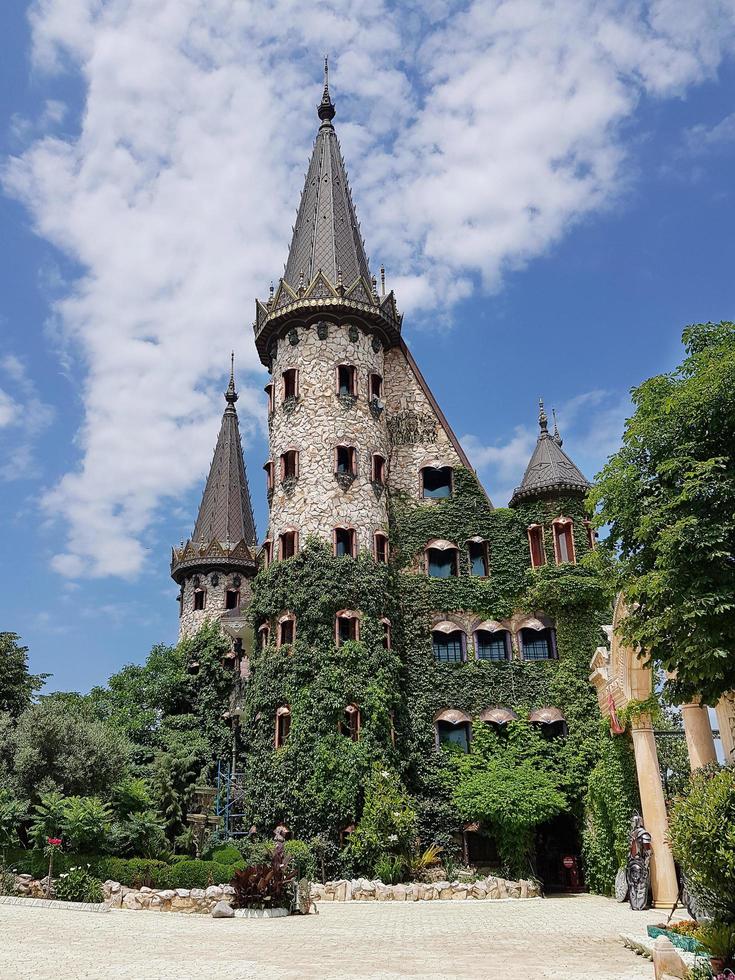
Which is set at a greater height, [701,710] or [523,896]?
[701,710]

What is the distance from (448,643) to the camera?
33500 millimetres

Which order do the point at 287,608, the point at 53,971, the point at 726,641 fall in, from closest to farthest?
the point at 53,971, the point at 726,641, the point at 287,608

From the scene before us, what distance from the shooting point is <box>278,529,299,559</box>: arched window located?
32.9 meters

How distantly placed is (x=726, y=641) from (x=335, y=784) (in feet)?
55.0

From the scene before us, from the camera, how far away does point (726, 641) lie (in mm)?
13984

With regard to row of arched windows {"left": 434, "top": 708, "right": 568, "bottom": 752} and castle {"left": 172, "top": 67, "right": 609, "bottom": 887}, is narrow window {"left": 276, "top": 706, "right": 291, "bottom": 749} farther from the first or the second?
row of arched windows {"left": 434, "top": 708, "right": 568, "bottom": 752}

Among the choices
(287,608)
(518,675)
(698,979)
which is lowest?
(698,979)

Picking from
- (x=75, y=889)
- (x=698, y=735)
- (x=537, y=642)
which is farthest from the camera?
(x=537, y=642)

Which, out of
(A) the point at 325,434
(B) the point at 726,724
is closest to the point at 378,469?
(A) the point at 325,434

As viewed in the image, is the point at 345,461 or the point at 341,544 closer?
the point at 341,544

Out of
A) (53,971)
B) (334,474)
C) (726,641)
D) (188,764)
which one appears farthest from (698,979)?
(188,764)

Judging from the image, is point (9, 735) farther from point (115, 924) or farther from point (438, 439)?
point (438, 439)

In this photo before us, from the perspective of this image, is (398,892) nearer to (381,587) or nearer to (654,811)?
(654,811)

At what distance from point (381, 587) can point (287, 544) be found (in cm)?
413
